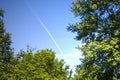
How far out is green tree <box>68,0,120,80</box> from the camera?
23281 millimetres

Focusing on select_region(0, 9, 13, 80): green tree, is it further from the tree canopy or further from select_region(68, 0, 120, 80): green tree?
select_region(68, 0, 120, 80): green tree

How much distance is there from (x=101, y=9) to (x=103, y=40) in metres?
3.29

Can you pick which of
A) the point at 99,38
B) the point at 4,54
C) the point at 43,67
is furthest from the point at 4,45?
the point at 99,38

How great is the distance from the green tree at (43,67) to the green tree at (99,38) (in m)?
6.59

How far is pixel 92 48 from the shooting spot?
23938 mm

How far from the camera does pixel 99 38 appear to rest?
24.9 meters

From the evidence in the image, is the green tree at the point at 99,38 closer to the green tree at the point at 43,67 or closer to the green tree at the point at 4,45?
the green tree at the point at 43,67

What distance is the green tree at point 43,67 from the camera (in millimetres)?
30728

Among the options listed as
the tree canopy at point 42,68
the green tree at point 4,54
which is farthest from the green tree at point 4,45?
the tree canopy at point 42,68

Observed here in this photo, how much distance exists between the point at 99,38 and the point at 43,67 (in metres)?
9.63

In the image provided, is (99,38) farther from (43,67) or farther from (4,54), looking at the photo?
(4,54)

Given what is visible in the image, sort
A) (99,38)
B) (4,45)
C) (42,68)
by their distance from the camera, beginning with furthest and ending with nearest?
(4,45), (42,68), (99,38)

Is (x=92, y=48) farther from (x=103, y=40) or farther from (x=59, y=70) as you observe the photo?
(x=59, y=70)

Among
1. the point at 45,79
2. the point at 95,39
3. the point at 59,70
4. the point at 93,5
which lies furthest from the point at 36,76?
the point at 93,5
